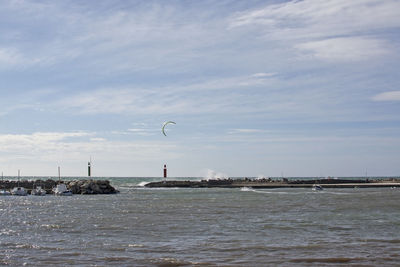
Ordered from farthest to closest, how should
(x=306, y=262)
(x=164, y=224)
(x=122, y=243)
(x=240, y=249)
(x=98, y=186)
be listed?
1. (x=98, y=186)
2. (x=164, y=224)
3. (x=122, y=243)
4. (x=240, y=249)
5. (x=306, y=262)

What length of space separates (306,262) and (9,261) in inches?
532

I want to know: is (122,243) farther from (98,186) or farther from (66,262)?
(98,186)

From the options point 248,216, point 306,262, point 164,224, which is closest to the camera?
point 306,262

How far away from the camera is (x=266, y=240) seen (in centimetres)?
2720

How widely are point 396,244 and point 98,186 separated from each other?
245 ft

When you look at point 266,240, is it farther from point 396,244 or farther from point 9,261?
point 9,261

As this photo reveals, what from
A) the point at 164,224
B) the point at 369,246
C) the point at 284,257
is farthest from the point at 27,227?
the point at 369,246

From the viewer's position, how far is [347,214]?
138 feet

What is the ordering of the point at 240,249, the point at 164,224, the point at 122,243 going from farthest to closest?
1. the point at 164,224
2. the point at 122,243
3. the point at 240,249

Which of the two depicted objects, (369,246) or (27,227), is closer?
(369,246)

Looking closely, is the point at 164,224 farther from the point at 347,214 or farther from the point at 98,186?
the point at 98,186

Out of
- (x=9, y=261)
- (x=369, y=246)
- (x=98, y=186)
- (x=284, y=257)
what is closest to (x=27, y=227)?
(x=9, y=261)

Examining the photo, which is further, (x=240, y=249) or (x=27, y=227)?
(x=27, y=227)

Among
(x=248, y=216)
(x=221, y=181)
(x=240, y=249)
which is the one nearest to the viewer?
(x=240, y=249)
